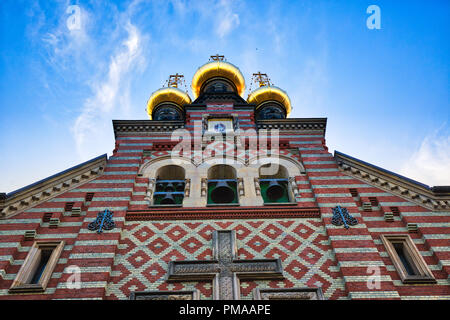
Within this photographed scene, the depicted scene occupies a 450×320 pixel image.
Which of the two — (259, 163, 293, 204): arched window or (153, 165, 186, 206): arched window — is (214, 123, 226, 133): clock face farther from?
(259, 163, 293, 204): arched window

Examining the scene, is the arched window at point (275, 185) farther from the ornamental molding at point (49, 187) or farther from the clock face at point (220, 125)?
the ornamental molding at point (49, 187)

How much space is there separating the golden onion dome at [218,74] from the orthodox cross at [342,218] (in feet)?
40.0

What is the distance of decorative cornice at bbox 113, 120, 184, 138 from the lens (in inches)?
569

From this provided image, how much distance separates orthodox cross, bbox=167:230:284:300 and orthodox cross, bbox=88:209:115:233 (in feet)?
Answer: 7.22

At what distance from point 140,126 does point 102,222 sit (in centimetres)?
527

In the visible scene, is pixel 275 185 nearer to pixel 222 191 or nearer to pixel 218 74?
pixel 222 191

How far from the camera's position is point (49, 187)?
11438 millimetres

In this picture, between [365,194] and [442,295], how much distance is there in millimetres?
3645

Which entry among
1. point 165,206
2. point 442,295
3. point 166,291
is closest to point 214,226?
point 165,206

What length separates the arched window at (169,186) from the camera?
11.9 meters

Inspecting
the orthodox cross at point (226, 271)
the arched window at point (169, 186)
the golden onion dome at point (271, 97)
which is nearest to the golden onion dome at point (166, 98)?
the golden onion dome at point (271, 97)

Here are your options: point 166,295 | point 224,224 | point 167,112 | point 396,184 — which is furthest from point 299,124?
point 167,112
